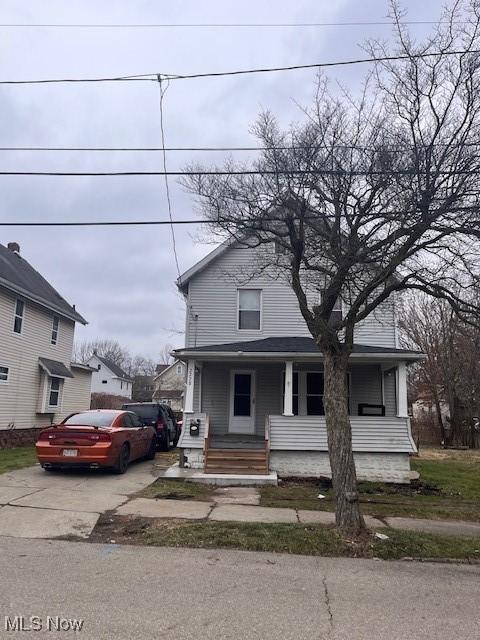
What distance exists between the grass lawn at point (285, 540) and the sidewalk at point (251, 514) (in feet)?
1.81

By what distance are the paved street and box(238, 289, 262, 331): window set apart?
11.8 meters

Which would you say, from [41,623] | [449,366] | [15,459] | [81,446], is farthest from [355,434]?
[449,366]

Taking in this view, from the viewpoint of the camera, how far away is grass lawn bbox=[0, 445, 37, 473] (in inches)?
507

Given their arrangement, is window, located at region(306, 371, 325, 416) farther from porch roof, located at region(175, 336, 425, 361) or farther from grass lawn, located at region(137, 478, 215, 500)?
grass lawn, located at region(137, 478, 215, 500)

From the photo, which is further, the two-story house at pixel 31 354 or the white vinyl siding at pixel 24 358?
the two-story house at pixel 31 354

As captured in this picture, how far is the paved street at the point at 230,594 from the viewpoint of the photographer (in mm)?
4102

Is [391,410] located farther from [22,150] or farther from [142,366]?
[142,366]

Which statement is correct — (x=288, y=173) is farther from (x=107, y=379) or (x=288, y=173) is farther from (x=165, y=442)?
(x=107, y=379)

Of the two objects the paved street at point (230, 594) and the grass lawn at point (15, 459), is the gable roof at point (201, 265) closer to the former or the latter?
the grass lawn at point (15, 459)

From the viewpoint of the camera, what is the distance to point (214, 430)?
1666 centimetres

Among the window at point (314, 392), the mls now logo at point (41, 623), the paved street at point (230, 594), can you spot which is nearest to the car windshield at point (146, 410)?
the window at point (314, 392)

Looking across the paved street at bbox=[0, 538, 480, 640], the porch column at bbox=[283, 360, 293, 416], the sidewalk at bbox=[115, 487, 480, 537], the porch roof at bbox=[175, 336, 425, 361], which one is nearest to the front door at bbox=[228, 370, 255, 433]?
the porch roof at bbox=[175, 336, 425, 361]

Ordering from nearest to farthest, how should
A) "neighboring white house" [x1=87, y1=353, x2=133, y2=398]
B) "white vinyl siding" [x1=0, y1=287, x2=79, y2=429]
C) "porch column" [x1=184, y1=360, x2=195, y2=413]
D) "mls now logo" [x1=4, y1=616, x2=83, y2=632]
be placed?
"mls now logo" [x1=4, y1=616, x2=83, y2=632] < "porch column" [x1=184, y1=360, x2=195, y2=413] < "white vinyl siding" [x1=0, y1=287, x2=79, y2=429] < "neighboring white house" [x1=87, y1=353, x2=133, y2=398]

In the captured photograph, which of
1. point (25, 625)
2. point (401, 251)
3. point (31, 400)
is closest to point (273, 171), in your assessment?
point (401, 251)
